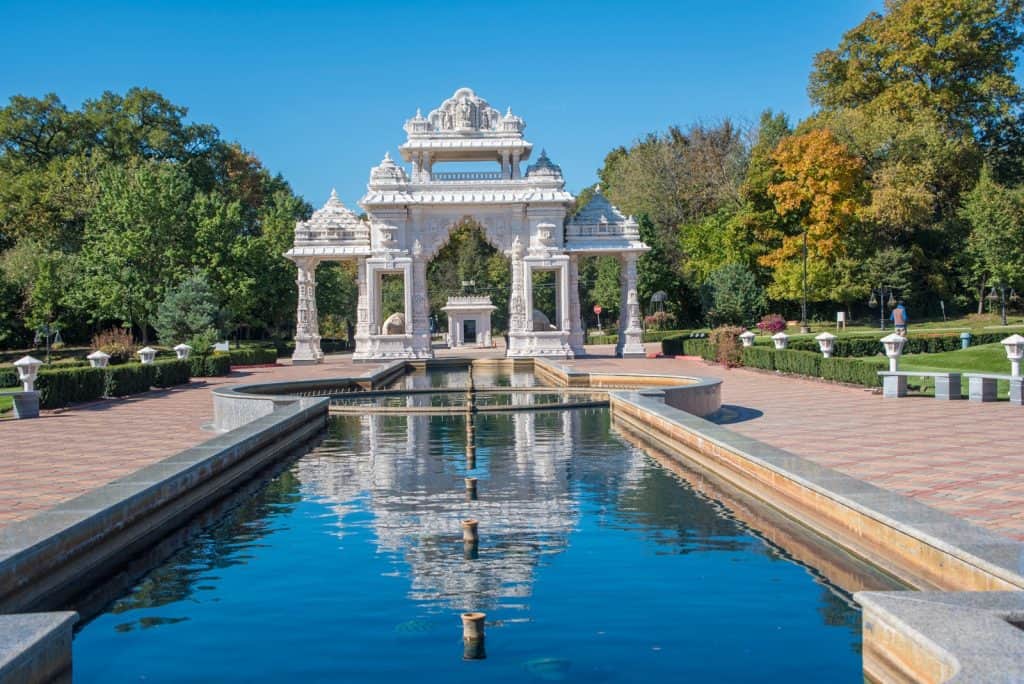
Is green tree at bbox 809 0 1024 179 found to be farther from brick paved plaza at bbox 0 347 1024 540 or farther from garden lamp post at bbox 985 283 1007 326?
brick paved plaza at bbox 0 347 1024 540

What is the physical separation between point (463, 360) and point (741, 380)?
16.1 meters

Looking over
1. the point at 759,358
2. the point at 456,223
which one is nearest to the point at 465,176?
the point at 456,223

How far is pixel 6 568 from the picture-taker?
21.9ft

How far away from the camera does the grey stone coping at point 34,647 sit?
506cm

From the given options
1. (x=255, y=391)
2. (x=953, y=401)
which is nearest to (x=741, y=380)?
(x=953, y=401)

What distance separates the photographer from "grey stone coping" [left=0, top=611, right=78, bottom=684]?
16.6ft

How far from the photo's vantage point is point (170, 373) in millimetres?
30438

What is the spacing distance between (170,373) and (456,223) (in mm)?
17324

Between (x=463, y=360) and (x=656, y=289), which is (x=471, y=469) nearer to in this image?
(x=463, y=360)

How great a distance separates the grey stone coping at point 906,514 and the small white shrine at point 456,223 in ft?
104

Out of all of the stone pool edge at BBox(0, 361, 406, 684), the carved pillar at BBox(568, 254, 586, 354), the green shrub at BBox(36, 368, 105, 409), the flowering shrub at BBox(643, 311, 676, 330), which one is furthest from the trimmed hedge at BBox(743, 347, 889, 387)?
the flowering shrub at BBox(643, 311, 676, 330)

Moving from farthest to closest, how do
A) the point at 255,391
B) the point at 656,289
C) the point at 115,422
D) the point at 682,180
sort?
the point at 682,180 < the point at 656,289 < the point at 255,391 < the point at 115,422

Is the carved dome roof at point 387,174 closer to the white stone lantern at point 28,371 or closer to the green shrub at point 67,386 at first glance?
the green shrub at point 67,386

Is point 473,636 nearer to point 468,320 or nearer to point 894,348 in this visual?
point 894,348
